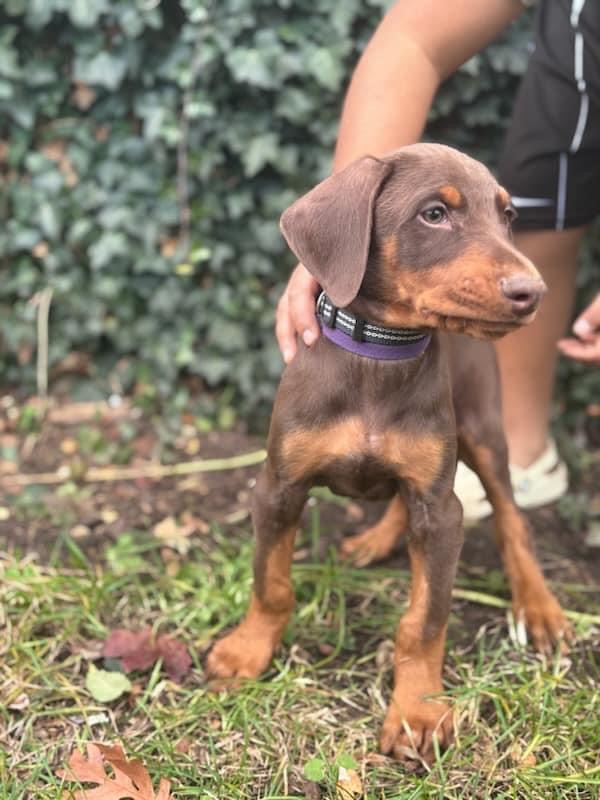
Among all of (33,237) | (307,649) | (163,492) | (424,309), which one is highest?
(424,309)

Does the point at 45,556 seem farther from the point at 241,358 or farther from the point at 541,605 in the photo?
the point at 541,605

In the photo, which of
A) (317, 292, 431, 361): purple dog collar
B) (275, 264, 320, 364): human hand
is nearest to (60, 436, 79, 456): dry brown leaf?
(275, 264, 320, 364): human hand

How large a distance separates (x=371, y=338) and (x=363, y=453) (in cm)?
31

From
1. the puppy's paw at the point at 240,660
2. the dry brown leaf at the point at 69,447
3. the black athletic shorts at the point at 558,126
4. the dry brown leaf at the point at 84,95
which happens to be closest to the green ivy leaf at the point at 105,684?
the puppy's paw at the point at 240,660

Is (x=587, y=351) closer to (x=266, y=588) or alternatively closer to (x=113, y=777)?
(x=266, y=588)

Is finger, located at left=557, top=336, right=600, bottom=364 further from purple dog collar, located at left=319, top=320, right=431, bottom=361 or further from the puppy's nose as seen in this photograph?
the puppy's nose

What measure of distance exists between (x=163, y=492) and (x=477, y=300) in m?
2.58

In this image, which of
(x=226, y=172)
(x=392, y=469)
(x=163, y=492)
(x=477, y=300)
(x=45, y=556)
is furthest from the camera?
(x=226, y=172)

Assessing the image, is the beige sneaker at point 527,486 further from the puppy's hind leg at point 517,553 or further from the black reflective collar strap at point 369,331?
the black reflective collar strap at point 369,331

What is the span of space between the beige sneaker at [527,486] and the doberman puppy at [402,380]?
85 cm

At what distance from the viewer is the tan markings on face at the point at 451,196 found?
2500mm

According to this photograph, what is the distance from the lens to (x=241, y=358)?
514 centimetres

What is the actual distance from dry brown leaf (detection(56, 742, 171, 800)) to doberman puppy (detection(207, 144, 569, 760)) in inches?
20.9

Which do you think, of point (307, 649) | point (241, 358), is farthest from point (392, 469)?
point (241, 358)
